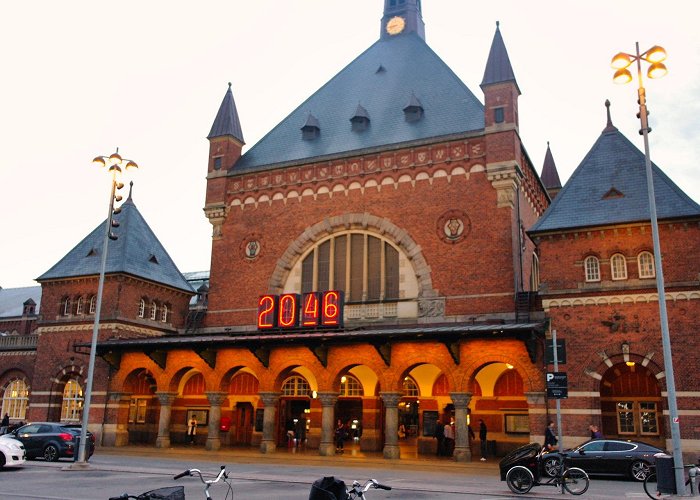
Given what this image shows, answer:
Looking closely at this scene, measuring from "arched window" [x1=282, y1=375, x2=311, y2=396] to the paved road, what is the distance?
24.8ft

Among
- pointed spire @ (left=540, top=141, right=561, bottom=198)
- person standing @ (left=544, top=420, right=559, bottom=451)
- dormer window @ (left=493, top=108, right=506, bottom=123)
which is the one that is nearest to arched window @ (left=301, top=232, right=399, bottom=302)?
dormer window @ (left=493, top=108, right=506, bottom=123)

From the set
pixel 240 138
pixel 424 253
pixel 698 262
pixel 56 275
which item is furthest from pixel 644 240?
pixel 56 275

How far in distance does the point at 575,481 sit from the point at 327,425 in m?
16.0

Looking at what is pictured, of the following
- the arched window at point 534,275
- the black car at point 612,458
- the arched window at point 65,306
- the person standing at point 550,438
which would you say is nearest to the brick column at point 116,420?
the arched window at point 65,306

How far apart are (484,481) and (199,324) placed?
2546cm

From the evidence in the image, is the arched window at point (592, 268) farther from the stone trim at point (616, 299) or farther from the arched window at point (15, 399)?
the arched window at point (15, 399)

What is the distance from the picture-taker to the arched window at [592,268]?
28.0 m

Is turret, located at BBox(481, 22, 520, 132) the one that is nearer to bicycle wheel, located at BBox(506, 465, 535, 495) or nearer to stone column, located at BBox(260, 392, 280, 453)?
stone column, located at BBox(260, 392, 280, 453)

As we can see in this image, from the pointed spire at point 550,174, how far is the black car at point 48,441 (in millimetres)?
36470

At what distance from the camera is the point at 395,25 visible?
46844 mm

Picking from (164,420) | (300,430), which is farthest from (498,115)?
(164,420)

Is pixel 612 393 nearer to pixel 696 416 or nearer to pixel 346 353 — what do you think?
pixel 696 416

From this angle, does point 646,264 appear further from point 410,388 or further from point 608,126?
point 410,388

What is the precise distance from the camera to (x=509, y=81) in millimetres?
34594
